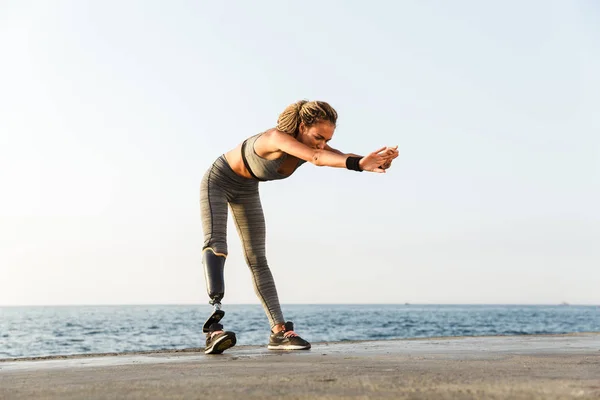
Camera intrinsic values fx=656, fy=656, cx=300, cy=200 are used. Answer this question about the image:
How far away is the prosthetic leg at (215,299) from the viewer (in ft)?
15.2

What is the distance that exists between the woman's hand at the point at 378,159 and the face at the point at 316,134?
922 mm

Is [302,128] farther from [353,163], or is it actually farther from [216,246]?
[216,246]

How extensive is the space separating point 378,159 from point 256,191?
5.90ft

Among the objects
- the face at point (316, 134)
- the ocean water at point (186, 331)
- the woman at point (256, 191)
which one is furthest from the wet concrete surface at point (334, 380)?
the ocean water at point (186, 331)

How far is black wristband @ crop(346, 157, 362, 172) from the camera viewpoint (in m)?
3.81

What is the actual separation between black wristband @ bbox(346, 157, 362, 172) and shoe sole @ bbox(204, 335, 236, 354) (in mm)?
1608

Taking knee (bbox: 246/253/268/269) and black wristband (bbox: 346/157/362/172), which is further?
knee (bbox: 246/253/268/269)

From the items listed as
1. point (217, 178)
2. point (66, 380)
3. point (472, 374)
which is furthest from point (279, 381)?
point (217, 178)

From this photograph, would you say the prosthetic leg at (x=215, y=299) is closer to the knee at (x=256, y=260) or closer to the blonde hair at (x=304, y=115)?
the knee at (x=256, y=260)

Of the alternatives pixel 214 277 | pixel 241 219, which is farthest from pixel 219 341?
pixel 241 219

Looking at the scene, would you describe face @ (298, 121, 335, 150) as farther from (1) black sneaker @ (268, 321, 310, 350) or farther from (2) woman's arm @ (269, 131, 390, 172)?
(1) black sneaker @ (268, 321, 310, 350)

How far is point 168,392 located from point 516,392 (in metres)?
1.17

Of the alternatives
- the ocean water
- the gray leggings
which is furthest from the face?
the ocean water

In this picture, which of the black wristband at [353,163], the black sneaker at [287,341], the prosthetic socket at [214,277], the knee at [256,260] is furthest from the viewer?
the knee at [256,260]
